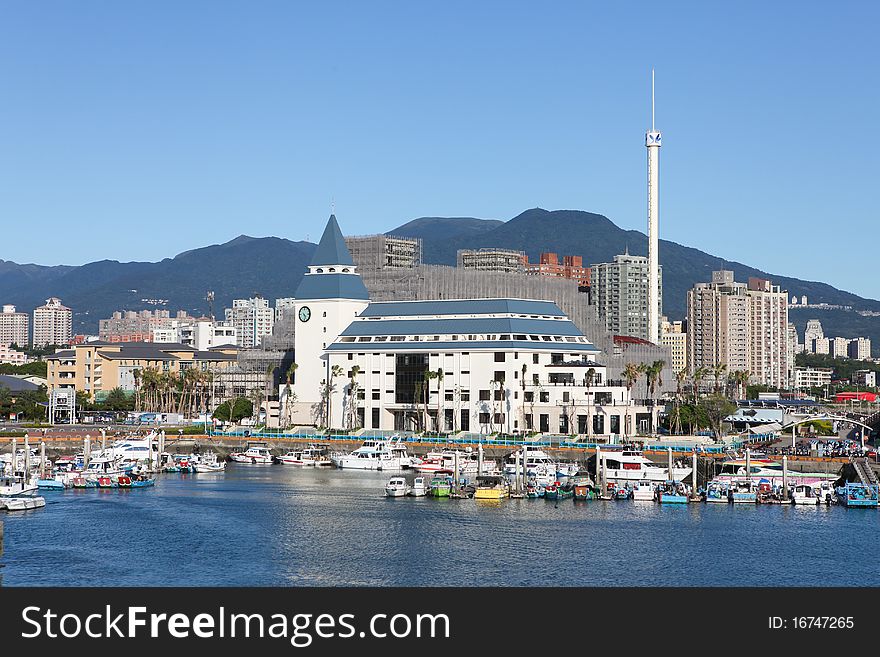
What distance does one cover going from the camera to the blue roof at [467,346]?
122 meters

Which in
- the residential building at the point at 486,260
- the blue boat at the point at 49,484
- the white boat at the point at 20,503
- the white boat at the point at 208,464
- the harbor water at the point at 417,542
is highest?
the residential building at the point at 486,260

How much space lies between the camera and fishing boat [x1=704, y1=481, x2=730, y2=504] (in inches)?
3228

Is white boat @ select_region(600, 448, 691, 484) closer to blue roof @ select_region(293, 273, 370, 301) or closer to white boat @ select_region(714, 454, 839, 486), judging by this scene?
white boat @ select_region(714, 454, 839, 486)

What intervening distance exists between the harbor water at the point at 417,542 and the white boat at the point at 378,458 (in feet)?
64.1

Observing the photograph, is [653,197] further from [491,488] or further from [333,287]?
[491,488]

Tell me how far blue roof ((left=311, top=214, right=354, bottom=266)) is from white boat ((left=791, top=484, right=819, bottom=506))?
6741cm

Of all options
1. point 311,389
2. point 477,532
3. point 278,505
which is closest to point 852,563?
point 477,532

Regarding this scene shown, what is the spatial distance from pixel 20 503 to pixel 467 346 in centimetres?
5414

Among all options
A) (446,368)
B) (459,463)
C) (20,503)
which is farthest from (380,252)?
(20,503)

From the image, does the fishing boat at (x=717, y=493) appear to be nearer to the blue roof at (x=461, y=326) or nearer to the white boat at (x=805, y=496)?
the white boat at (x=805, y=496)

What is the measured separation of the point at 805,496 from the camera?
80625mm

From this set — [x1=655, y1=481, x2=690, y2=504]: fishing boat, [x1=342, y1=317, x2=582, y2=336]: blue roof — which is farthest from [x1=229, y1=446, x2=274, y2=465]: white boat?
[x1=655, y1=481, x2=690, y2=504]: fishing boat

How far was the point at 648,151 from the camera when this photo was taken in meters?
182

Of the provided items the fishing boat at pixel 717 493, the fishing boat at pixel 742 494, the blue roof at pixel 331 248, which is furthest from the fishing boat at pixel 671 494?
the blue roof at pixel 331 248
